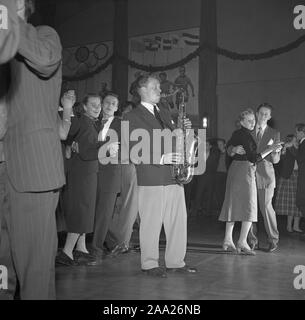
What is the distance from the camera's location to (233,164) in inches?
167

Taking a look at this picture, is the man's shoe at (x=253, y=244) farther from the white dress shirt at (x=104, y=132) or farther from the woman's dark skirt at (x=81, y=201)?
the white dress shirt at (x=104, y=132)

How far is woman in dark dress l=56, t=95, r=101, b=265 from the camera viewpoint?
11.8ft

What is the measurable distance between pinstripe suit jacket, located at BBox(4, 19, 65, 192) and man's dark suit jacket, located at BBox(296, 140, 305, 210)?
424cm

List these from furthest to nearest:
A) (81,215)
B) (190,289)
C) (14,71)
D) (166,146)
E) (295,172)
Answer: (295,172), (81,215), (166,146), (190,289), (14,71)

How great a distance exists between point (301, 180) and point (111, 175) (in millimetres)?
2733

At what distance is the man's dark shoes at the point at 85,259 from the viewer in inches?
143

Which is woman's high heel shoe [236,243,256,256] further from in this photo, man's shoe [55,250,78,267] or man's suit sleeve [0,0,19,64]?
man's suit sleeve [0,0,19,64]

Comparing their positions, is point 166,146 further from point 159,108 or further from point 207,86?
point 207,86

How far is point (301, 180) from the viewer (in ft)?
17.8

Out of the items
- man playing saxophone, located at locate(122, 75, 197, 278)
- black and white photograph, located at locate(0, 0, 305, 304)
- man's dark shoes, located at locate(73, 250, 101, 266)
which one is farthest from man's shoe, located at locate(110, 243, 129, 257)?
man playing saxophone, located at locate(122, 75, 197, 278)

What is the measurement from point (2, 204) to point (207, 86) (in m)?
7.67

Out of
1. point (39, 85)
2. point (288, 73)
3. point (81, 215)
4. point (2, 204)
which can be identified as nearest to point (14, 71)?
point (39, 85)

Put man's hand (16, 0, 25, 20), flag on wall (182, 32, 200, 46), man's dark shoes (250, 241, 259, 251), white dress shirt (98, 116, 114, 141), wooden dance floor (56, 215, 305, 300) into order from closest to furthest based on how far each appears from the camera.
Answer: man's hand (16, 0, 25, 20), wooden dance floor (56, 215, 305, 300), white dress shirt (98, 116, 114, 141), man's dark shoes (250, 241, 259, 251), flag on wall (182, 32, 200, 46)

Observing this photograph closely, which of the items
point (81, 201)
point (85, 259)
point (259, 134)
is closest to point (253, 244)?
point (259, 134)
